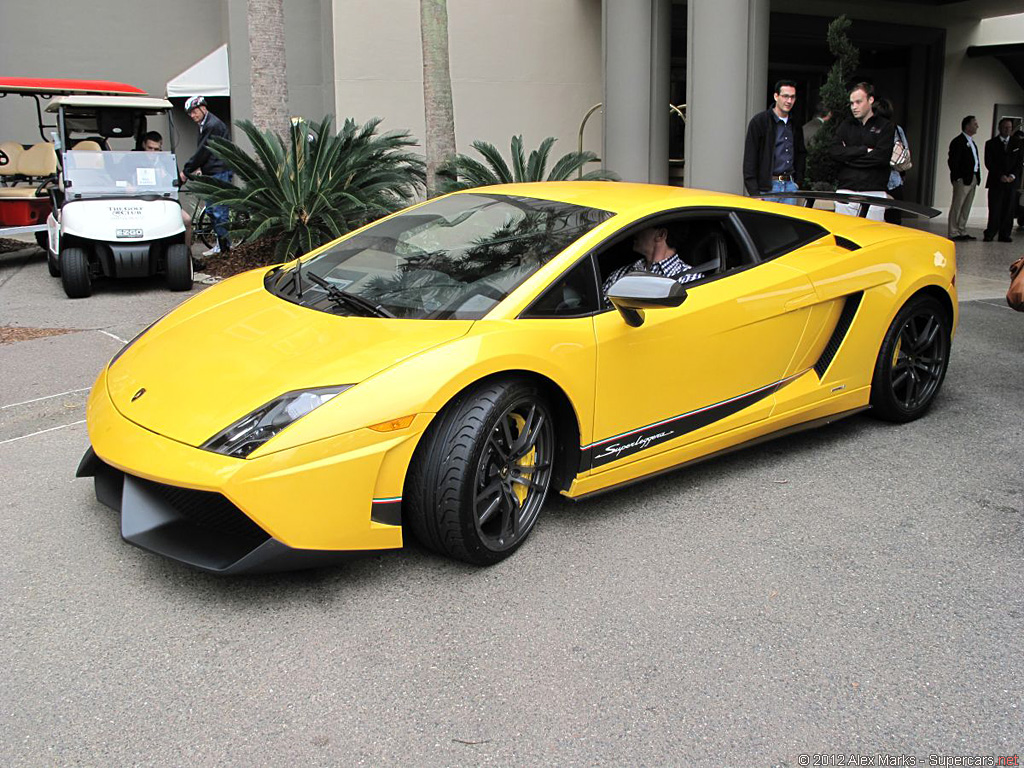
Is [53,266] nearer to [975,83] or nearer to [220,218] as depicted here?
[220,218]

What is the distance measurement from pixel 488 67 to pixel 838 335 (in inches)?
447

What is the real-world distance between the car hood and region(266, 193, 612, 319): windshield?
154mm

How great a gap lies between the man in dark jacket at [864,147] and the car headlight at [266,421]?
236 inches

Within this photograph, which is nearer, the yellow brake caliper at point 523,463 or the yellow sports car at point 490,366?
the yellow sports car at point 490,366

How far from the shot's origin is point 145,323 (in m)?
8.03

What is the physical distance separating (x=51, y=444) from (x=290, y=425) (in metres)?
2.51

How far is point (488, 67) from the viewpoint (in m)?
15.0

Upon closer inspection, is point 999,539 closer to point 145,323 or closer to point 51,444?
point 51,444

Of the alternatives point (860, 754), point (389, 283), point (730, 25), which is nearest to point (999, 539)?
point (860, 754)

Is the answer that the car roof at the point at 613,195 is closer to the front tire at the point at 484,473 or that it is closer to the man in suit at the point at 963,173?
the front tire at the point at 484,473

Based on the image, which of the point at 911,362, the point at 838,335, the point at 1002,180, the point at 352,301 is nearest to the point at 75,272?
the point at 352,301

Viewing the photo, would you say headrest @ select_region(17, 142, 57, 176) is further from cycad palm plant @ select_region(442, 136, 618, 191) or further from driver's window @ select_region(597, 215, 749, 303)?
driver's window @ select_region(597, 215, 749, 303)

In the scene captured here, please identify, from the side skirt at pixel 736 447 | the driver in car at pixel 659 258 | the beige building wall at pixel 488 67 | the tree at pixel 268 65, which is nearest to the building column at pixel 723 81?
the tree at pixel 268 65

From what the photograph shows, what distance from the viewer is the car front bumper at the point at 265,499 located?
10.2ft
